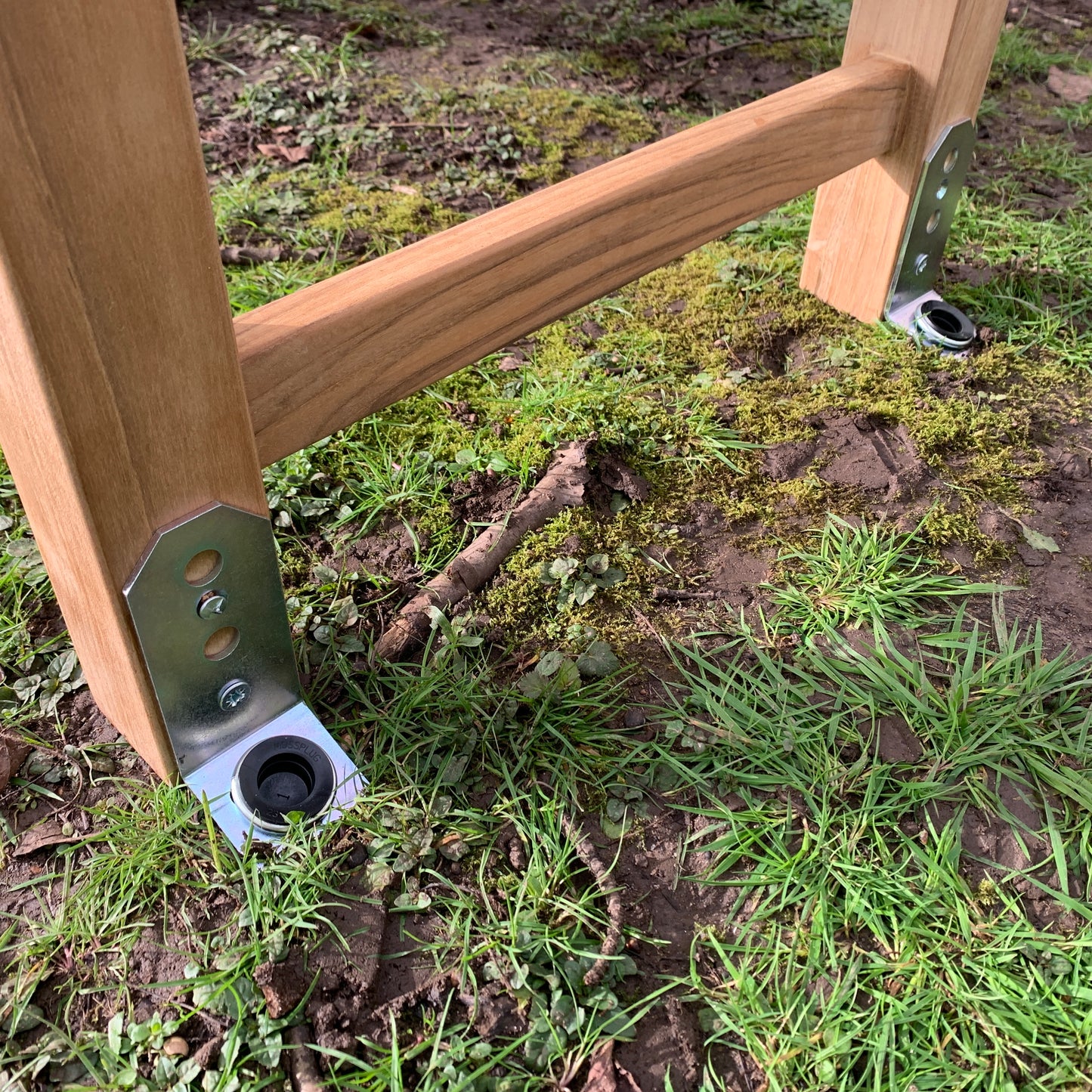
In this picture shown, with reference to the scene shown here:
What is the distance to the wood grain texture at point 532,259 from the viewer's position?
55.6 inches

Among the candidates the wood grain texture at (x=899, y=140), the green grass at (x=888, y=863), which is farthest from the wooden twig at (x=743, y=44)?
the green grass at (x=888, y=863)

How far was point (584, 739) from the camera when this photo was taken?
5.34 feet

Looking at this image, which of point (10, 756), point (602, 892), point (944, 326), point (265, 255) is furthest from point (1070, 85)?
point (10, 756)

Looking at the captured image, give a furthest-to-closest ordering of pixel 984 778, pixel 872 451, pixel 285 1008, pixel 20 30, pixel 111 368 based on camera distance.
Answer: pixel 872 451 → pixel 984 778 → pixel 285 1008 → pixel 111 368 → pixel 20 30

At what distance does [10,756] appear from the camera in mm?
1576

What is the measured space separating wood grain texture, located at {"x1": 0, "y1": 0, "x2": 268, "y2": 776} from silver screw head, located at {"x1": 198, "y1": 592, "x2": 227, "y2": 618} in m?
0.10

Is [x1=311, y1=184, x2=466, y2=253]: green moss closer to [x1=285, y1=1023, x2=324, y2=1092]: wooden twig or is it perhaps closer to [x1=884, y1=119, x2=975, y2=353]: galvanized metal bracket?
→ [x1=884, y1=119, x2=975, y2=353]: galvanized metal bracket

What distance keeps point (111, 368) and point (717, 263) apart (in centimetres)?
191

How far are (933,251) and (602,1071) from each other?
80.0 inches

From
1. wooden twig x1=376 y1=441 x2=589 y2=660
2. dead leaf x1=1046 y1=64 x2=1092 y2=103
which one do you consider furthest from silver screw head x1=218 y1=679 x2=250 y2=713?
dead leaf x1=1046 y1=64 x2=1092 y2=103

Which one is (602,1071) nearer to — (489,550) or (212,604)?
(212,604)

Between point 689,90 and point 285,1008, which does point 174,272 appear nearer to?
point 285,1008

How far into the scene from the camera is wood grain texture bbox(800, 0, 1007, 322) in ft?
6.97

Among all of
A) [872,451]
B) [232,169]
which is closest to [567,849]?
[872,451]
